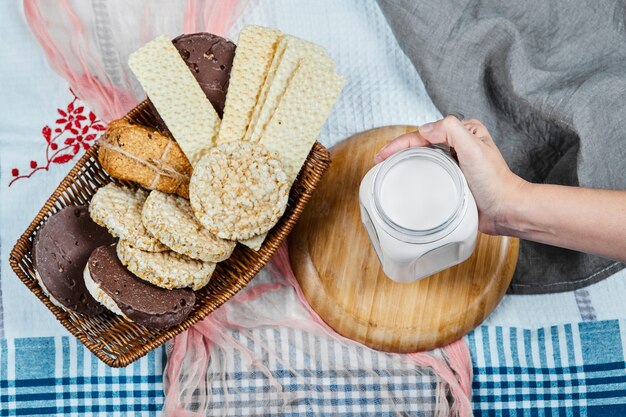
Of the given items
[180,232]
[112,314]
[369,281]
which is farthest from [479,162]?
[112,314]

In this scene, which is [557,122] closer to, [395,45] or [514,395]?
[395,45]

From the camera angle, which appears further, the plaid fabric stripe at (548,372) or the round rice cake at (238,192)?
the plaid fabric stripe at (548,372)

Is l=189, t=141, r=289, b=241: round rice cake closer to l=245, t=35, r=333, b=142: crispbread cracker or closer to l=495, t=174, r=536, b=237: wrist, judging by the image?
l=245, t=35, r=333, b=142: crispbread cracker

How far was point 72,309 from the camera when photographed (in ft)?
2.65

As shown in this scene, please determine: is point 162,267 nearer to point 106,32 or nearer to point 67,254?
point 67,254

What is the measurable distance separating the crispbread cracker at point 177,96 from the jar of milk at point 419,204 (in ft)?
0.70

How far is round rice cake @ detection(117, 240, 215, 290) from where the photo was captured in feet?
2.53

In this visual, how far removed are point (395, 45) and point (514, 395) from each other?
1.79 ft

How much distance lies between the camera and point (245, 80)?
2.65 feet

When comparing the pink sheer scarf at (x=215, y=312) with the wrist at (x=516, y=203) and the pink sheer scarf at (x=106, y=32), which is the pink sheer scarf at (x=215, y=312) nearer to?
the pink sheer scarf at (x=106, y=32)

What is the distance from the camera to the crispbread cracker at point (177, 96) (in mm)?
804

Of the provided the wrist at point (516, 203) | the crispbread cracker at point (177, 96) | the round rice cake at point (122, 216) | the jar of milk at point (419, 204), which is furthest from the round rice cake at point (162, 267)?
the wrist at point (516, 203)

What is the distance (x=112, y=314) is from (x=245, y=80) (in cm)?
34

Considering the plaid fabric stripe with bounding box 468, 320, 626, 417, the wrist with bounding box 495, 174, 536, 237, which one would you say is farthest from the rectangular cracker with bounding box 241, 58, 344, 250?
the plaid fabric stripe with bounding box 468, 320, 626, 417
